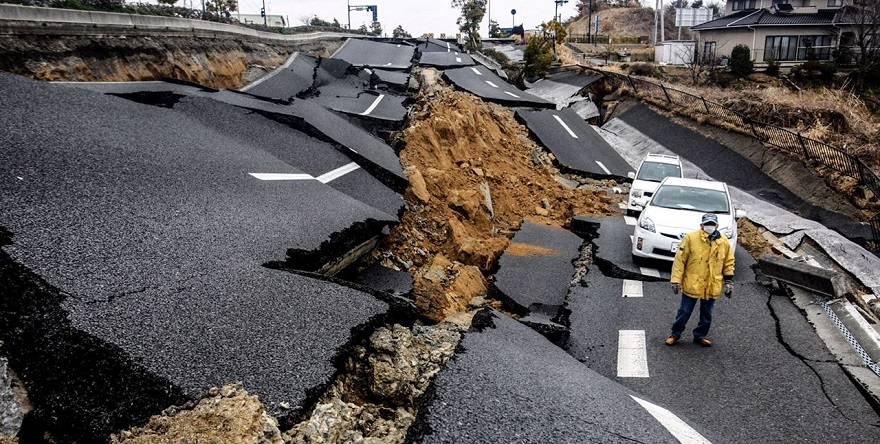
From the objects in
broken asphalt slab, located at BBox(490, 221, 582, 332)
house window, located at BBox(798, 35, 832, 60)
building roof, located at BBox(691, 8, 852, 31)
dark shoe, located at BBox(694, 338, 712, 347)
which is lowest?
dark shoe, located at BBox(694, 338, 712, 347)

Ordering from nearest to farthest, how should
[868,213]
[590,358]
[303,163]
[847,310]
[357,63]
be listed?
1. [590,358]
2. [847,310]
3. [303,163]
4. [868,213]
5. [357,63]

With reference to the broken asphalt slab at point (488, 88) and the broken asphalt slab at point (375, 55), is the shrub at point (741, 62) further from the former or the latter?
the broken asphalt slab at point (375, 55)

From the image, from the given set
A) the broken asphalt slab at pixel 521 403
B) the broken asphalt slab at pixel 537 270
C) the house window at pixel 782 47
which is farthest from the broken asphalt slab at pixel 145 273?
the house window at pixel 782 47

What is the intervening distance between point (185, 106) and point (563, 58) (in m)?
34.2

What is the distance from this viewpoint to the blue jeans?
6.60m

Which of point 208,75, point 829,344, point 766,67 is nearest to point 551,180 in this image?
point 829,344

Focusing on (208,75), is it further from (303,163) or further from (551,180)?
(551,180)

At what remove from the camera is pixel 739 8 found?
148 feet

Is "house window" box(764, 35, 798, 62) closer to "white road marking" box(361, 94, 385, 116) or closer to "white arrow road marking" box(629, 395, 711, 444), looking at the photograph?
"white road marking" box(361, 94, 385, 116)

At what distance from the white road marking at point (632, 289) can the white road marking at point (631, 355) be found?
1.31 m

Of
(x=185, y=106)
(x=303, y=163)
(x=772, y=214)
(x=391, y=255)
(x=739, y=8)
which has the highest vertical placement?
(x=739, y=8)

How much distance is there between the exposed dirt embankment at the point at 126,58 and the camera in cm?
1027

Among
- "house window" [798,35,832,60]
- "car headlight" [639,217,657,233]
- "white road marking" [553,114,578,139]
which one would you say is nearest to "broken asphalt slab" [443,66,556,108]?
"white road marking" [553,114,578,139]

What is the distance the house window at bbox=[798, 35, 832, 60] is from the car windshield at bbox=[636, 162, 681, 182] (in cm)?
2964
